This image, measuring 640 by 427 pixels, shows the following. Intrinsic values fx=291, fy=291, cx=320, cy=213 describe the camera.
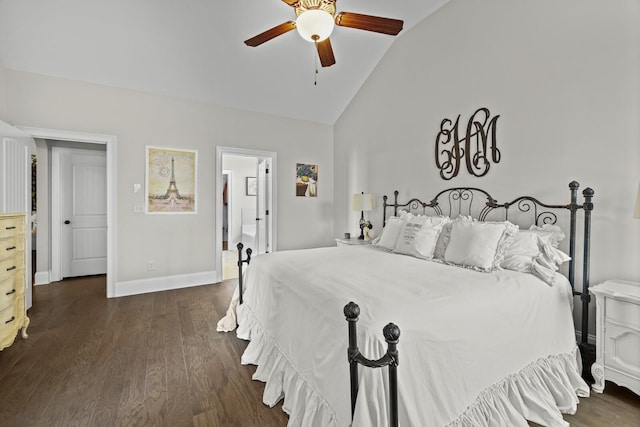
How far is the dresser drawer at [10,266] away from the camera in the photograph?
87.8 inches

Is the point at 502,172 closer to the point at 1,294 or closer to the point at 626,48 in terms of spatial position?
the point at 626,48

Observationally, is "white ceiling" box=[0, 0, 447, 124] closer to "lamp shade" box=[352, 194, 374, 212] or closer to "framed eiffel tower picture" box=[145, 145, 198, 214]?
"framed eiffel tower picture" box=[145, 145, 198, 214]

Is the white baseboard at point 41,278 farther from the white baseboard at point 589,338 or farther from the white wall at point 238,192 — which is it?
the white baseboard at point 589,338

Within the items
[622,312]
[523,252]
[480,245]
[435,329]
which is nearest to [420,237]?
[480,245]

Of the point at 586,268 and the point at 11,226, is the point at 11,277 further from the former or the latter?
the point at 586,268

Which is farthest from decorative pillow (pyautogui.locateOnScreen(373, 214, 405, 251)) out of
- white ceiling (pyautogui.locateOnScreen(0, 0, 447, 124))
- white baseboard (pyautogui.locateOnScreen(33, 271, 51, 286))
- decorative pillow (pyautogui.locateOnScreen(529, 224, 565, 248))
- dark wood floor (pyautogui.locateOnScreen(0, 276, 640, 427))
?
white baseboard (pyautogui.locateOnScreen(33, 271, 51, 286))

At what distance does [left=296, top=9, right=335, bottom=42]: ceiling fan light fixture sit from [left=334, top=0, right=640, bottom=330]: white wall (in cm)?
189

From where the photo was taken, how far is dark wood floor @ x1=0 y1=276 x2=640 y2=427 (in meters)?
1.70

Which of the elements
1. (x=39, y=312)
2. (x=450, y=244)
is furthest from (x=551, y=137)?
(x=39, y=312)

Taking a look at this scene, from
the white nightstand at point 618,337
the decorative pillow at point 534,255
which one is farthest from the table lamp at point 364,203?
the white nightstand at point 618,337

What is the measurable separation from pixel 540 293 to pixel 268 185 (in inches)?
155

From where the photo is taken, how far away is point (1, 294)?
222 centimetres

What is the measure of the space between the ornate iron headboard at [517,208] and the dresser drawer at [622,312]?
339mm

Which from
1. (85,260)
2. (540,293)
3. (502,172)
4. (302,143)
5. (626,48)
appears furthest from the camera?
(302,143)
